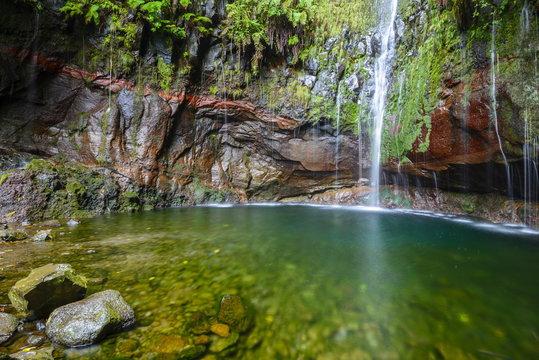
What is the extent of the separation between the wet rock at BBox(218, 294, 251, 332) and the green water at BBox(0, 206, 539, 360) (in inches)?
4.3

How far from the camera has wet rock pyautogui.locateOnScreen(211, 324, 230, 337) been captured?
2.14m

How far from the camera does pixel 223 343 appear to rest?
6.64 ft

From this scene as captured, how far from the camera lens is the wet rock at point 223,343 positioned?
1955mm

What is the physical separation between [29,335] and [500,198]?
11.7 meters

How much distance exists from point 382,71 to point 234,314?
11.7m

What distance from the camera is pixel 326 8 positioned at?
11438mm

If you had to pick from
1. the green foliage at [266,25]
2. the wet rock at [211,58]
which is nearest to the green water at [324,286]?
the wet rock at [211,58]

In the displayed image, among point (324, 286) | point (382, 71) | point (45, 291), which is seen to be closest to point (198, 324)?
point (45, 291)

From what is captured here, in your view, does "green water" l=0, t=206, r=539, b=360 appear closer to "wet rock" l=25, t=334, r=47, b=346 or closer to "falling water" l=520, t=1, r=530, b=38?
"wet rock" l=25, t=334, r=47, b=346

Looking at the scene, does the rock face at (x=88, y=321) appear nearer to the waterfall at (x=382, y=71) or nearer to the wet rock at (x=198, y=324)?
the wet rock at (x=198, y=324)

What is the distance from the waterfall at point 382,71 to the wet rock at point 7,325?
39.0 feet

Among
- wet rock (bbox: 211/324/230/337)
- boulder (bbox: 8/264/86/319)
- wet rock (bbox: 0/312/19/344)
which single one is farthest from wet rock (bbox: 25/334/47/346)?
wet rock (bbox: 211/324/230/337)

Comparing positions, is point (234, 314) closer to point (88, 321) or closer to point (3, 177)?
point (88, 321)

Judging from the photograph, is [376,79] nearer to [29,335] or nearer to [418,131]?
[418,131]
